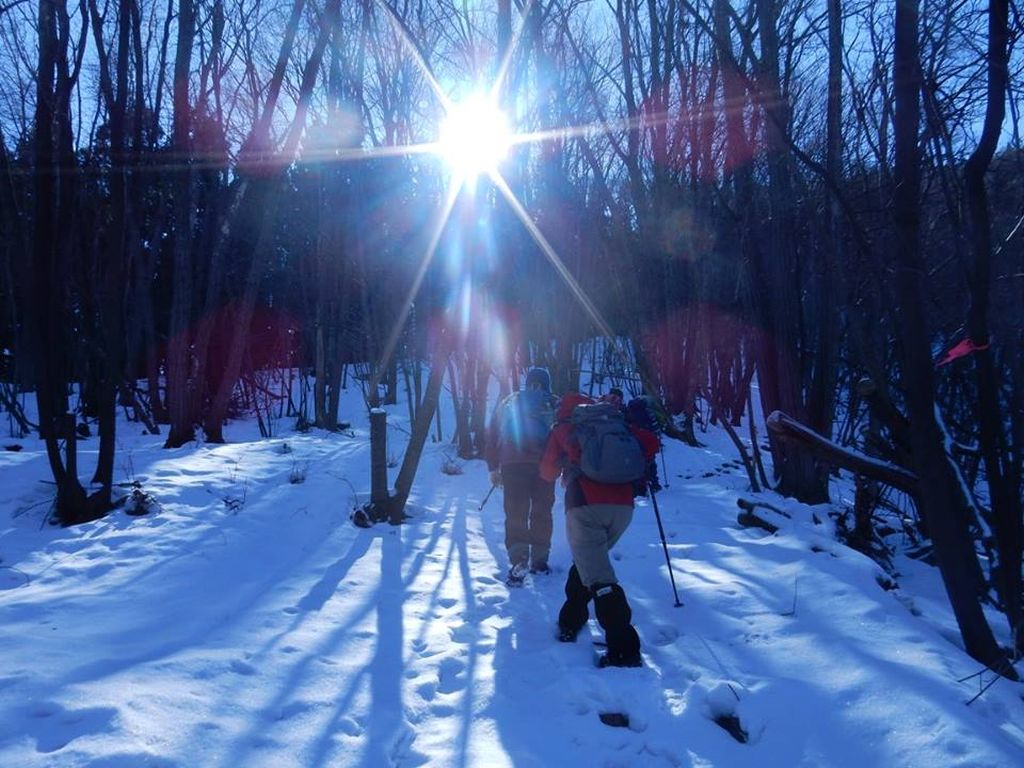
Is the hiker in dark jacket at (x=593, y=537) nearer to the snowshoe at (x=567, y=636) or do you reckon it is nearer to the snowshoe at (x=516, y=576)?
the snowshoe at (x=567, y=636)

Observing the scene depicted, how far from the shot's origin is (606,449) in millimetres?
4414

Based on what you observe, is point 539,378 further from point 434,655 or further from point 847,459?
point 847,459

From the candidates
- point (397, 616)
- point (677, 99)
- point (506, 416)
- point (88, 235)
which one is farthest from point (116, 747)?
point (88, 235)

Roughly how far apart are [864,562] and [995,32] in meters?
4.04

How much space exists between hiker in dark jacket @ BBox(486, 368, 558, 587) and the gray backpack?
4.96 ft

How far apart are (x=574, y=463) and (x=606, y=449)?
259 millimetres

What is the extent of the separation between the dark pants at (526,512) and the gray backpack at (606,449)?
167 cm

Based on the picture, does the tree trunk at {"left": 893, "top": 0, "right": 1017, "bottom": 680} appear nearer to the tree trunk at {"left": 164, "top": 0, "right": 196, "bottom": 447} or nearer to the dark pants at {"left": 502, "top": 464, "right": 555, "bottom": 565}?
the dark pants at {"left": 502, "top": 464, "right": 555, "bottom": 565}

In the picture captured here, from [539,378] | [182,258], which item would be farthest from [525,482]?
[182,258]

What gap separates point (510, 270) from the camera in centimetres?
1466

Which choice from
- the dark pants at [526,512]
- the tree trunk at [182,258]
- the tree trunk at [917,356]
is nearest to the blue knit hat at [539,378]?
the dark pants at [526,512]

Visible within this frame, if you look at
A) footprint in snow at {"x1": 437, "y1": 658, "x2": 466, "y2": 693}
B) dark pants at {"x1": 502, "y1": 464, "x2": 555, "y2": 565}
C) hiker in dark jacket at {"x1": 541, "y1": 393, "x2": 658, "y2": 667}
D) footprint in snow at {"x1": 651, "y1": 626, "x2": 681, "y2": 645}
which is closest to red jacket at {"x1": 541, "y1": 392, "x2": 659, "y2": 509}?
hiker in dark jacket at {"x1": 541, "y1": 393, "x2": 658, "y2": 667}

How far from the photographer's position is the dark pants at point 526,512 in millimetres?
6125

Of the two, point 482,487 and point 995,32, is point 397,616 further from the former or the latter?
point 482,487
